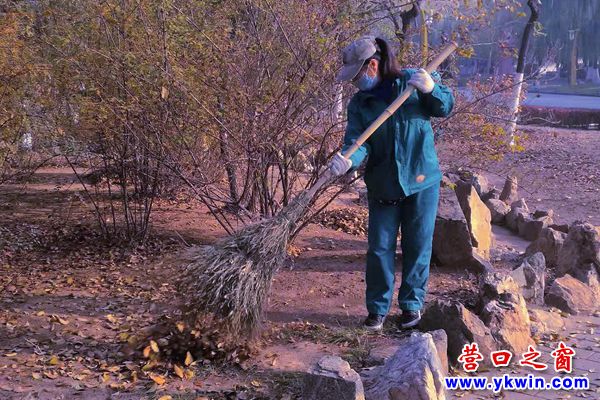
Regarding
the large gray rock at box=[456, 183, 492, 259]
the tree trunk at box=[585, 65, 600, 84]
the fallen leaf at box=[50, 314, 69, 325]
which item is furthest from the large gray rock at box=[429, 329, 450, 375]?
the tree trunk at box=[585, 65, 600, 84]

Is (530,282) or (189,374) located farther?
(530,282)

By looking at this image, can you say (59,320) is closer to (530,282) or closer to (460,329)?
(460,329)

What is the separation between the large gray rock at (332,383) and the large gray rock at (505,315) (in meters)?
1.40

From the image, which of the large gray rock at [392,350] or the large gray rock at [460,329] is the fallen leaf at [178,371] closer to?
the large gray rock at [392,350]

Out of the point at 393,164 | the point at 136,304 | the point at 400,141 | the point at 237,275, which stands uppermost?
the point at 400,141

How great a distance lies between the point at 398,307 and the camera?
16.7ft

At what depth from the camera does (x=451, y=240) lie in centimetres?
602

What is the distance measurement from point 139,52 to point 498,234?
17.5ft

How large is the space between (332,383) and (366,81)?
6.19 ft

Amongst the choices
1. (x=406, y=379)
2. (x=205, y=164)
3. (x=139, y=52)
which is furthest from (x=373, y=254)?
Result: (x=139, y=52)

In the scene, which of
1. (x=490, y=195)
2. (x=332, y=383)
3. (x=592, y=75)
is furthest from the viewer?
(x=592, y=75)

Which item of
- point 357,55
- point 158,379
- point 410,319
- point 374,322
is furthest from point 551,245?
point 158,379

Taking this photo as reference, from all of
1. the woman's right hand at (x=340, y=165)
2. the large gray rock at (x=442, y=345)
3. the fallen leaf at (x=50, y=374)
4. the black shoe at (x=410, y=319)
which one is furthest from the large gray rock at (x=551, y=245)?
the fallen leaf at (x=50, y=374)

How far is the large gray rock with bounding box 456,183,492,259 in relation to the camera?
661cm
